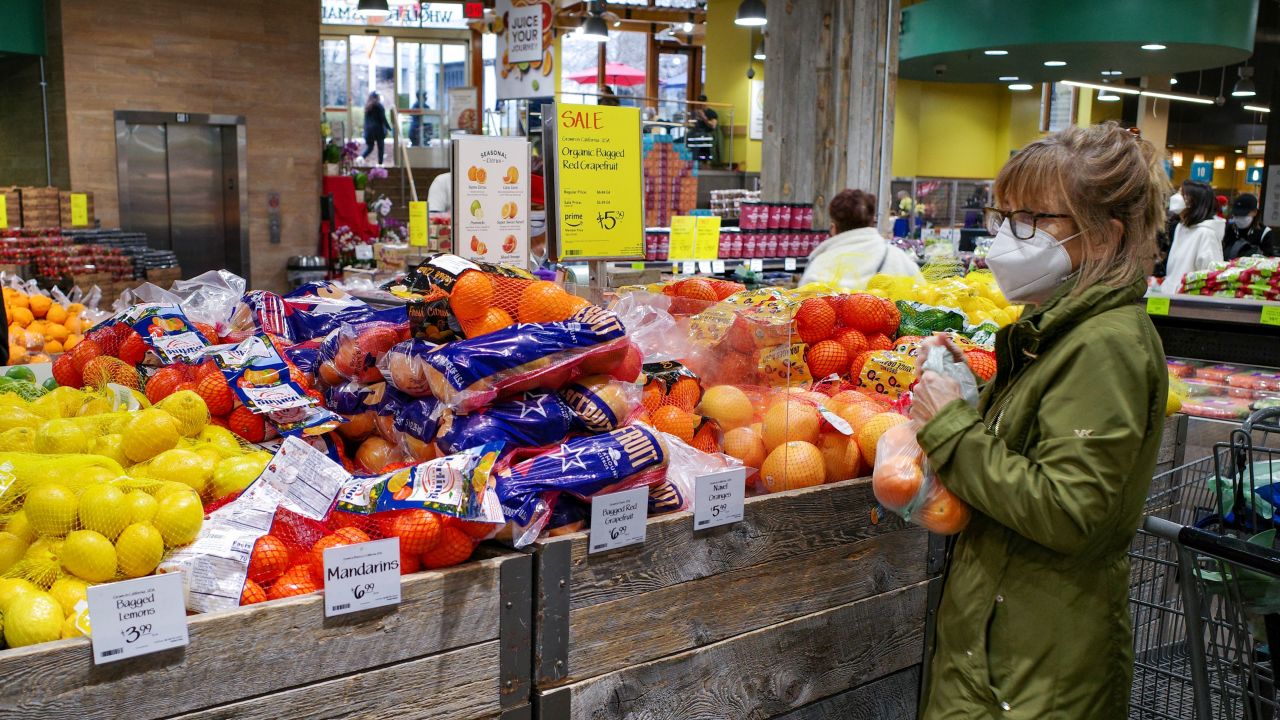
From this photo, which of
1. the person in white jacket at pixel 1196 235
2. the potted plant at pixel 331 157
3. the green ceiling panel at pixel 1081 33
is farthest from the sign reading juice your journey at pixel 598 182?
the potted plant at pixel 331 157

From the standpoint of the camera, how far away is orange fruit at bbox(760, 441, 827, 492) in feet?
7.20

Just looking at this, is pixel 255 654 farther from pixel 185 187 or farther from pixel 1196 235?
pixel 185 187

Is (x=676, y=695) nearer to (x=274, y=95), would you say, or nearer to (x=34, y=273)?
(x=34, y=273)

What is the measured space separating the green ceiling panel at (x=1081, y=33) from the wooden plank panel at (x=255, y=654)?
30.6 ft

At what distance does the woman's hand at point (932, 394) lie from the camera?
1.71m

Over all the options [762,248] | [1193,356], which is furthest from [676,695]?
[762,248]

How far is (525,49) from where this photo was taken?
370 inches

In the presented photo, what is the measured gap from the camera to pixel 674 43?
19.6 metres

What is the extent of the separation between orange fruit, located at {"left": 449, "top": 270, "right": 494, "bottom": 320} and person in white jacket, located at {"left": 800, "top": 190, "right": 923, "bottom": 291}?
3157 millimetres

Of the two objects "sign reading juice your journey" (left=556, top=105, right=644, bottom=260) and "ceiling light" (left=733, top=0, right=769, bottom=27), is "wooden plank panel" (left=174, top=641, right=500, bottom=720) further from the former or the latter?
"ceiling light" (left=733, top=0, right=769, bottom=27)

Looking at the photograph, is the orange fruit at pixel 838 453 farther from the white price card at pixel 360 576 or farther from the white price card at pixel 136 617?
the white price card at pixel 136 617

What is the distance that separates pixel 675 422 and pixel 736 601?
0.40m

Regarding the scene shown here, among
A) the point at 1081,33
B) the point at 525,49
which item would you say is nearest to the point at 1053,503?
the point at 525,49

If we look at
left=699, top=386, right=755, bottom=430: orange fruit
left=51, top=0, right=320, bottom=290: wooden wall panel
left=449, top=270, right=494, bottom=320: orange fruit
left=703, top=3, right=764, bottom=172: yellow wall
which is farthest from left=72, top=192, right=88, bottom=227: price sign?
left=703, top=3, right=764, bottom=172: yellow wall
